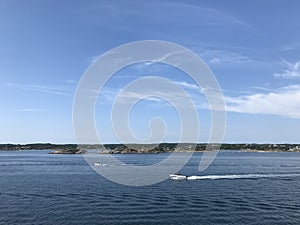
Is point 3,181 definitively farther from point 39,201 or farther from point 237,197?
point 237,197

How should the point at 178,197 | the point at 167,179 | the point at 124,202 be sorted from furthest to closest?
1. the point at 167,179
2. the point at 178,197
3. the point at 124,202

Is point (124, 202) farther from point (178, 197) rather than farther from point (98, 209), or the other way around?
point (178, 197)

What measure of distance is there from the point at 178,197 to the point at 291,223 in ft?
60.4

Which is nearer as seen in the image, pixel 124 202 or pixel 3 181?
pixel 124 202

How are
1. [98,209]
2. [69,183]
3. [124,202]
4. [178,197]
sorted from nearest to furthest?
[98,209] → [124,202] → [178,197] → [69,183]

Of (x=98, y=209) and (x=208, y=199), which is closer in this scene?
(x=98, y=209)

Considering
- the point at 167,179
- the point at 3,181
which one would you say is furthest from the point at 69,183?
the point at 167,179

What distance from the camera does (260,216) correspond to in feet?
139

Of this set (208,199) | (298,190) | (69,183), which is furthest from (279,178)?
(69,183)

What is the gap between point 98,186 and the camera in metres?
66.2

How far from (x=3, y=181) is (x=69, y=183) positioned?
15588 mm

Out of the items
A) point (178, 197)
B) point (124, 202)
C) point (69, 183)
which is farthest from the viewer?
point (69, 183)

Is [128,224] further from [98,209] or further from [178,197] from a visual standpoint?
[178,197]

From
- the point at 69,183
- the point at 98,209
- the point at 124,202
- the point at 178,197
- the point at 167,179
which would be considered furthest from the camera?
the point at 167,179
